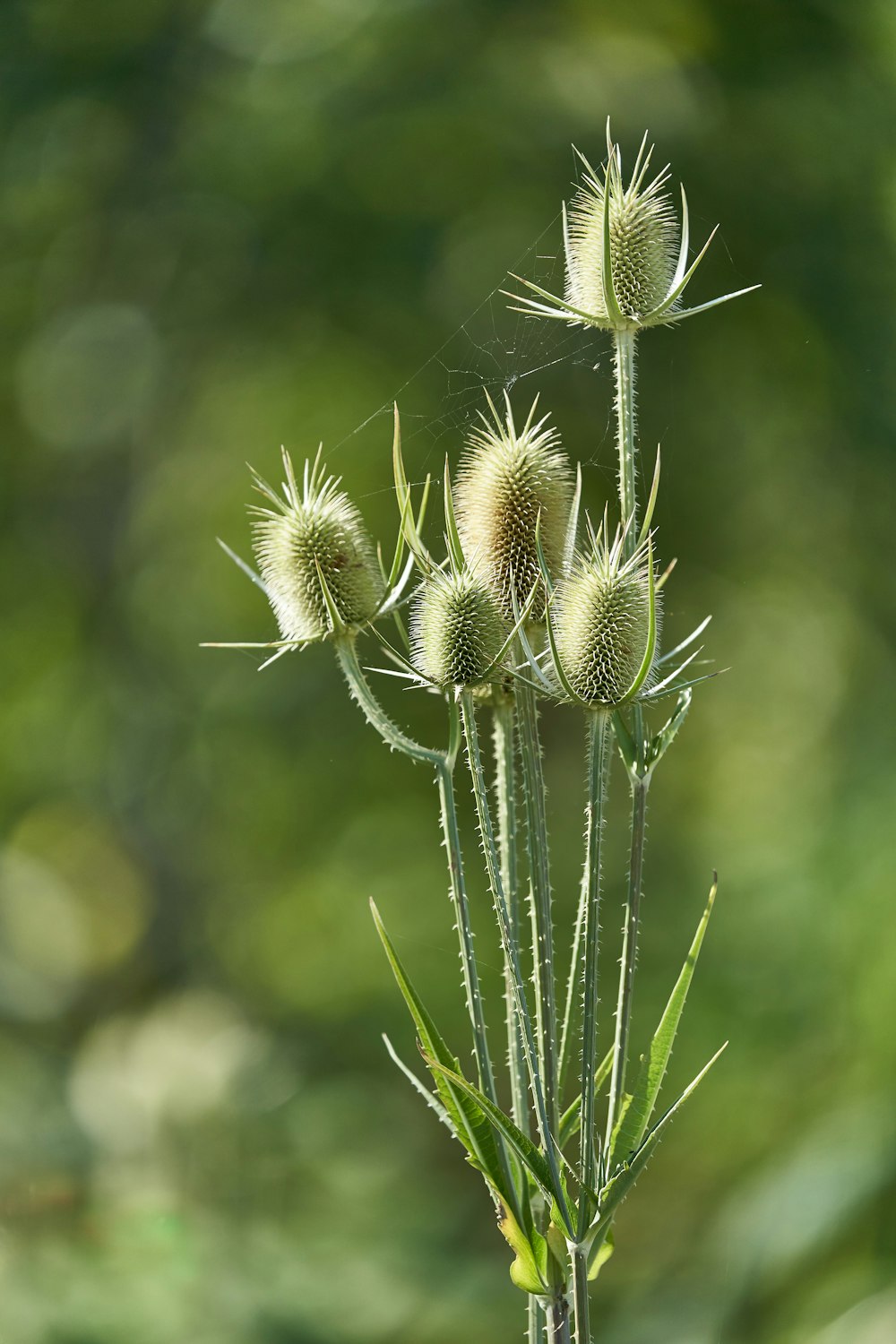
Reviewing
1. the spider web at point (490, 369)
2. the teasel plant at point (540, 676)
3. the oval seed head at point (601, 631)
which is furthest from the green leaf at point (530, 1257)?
the spider web at point (490, 369)

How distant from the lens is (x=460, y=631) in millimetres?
635

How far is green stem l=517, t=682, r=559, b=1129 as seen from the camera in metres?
0.66

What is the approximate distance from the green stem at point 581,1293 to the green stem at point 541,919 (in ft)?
0.23

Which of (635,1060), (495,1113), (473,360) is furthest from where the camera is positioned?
(635,1060)

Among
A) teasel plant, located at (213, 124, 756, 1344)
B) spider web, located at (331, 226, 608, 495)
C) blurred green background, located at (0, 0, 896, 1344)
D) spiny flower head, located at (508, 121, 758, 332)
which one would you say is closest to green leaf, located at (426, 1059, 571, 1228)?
teasel plant, located at (213, 124, 756, 1344)

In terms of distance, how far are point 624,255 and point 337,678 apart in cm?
103

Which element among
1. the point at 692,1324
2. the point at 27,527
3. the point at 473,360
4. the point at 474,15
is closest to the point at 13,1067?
the point at 27,527

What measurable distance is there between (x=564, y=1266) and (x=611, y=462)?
1.15 meters

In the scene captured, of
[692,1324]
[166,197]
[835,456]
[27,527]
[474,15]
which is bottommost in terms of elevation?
[692,1324]

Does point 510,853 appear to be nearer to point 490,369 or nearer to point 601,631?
point 601,631

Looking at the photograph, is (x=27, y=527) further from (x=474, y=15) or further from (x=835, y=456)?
(x=835, y=456)

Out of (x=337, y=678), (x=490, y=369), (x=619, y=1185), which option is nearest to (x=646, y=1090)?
(x=619, y=1185)

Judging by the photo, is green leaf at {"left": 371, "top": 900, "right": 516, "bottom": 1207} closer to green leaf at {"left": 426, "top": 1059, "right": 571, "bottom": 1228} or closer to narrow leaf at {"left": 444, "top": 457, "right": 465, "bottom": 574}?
green leaf at {"left": 426, "top": 1059, "right": 571, "bottom": 1228}

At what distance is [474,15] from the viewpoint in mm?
1633
